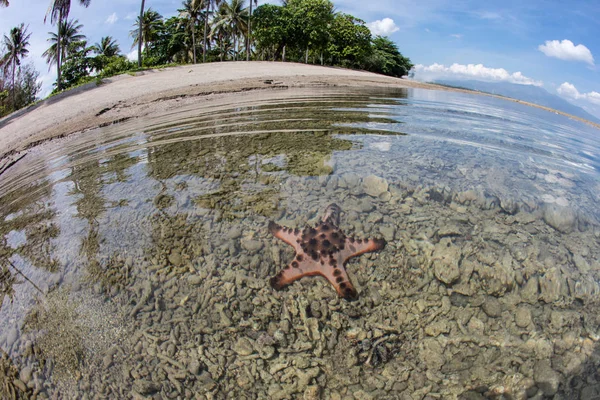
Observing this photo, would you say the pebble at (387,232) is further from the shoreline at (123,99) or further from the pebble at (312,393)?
the shoreline at (123,99)

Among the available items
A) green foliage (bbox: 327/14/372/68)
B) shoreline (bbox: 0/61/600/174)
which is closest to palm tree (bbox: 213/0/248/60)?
green foliage (bbox: 327/14/372/68)

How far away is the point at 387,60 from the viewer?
165 ft

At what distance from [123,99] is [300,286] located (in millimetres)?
14970

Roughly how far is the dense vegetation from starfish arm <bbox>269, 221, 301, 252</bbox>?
112 ft

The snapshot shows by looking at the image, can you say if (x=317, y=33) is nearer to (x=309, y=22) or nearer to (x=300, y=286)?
(x=309, y=22)

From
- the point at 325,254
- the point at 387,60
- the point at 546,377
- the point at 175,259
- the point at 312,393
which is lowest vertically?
the point at 312,393

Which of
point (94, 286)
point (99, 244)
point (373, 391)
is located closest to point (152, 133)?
point (99, 244)

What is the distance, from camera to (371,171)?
5.30 m

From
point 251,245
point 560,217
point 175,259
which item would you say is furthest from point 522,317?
point 175,259

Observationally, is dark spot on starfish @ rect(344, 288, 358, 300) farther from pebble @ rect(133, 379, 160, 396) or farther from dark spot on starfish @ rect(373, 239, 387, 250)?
pebble @ rect(133, 379, 160, 396)

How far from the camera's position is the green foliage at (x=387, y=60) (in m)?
46.8

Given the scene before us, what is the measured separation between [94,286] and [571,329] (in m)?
4.63

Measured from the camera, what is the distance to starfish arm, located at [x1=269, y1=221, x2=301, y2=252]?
3.70 m

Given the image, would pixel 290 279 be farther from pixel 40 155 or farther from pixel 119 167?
pixel 40 155
